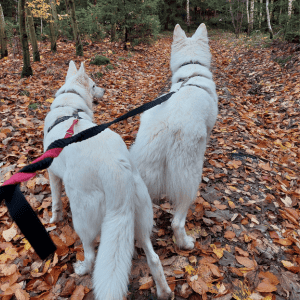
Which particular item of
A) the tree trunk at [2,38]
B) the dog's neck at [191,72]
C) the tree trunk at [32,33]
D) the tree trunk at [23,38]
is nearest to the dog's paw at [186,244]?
the dog's neck at [191,72]

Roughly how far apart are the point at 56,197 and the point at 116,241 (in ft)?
4.62

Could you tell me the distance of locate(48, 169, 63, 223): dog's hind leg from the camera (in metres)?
2.38

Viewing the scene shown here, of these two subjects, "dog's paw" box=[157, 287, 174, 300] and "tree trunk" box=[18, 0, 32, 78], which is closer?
"dog's paw" box=[157, 287, 174, 300]

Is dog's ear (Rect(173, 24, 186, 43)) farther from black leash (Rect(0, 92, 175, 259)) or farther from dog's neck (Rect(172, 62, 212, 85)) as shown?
black leash (Rect(0, 92, 175, 259))

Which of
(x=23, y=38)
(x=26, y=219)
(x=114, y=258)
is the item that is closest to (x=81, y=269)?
(x=114, y=258)

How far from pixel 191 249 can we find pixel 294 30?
9843 mm

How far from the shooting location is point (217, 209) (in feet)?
8.98

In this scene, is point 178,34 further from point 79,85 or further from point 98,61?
point 98,61

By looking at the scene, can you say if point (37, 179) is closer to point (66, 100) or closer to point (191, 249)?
point (66, 100)

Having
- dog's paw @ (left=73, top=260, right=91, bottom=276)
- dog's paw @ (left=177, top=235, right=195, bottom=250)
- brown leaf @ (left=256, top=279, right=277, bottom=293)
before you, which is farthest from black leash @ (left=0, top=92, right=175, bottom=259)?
brown leaf @ (left=256, top=279, right=277, bottom=293)

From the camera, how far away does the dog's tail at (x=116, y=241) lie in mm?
1264

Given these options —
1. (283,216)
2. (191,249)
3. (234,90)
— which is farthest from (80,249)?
(234,90)

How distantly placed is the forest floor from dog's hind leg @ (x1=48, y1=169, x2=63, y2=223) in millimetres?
102

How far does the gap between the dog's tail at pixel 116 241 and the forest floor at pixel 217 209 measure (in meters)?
0.71
